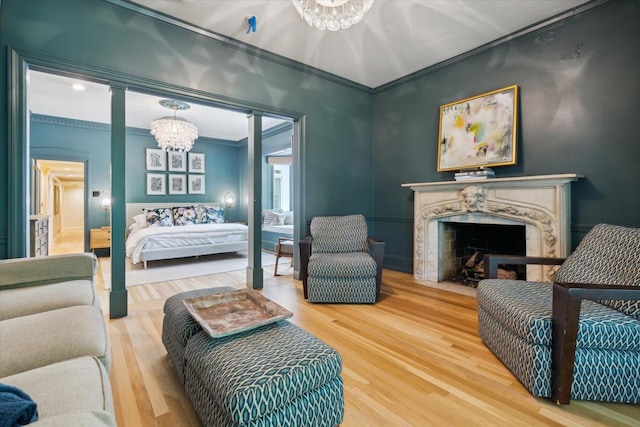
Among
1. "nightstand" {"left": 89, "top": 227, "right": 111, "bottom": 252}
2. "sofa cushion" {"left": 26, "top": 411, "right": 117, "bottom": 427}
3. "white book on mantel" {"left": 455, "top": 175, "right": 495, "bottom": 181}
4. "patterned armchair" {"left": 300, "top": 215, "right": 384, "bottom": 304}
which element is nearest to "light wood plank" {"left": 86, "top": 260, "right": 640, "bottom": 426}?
"patterned armchair" {"left": 300, "top": 215, "right": 384, "bottom": 304}

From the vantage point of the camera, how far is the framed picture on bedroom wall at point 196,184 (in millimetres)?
6961

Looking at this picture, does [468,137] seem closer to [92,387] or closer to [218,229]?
[92,387]

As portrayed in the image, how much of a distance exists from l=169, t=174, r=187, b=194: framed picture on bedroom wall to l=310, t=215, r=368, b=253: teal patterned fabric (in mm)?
4652

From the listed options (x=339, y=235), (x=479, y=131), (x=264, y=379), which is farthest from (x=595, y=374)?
(x=479, y=131)

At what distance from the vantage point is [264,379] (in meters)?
1.08

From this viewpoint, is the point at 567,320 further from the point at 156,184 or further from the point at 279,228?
the point at 156,184

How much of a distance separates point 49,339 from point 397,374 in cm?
174

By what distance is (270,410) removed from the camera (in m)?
1.08

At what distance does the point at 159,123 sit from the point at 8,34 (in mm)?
2565

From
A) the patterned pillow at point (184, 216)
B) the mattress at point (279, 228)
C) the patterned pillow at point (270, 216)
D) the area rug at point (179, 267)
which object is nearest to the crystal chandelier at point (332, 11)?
the area rug at point (179, 267)

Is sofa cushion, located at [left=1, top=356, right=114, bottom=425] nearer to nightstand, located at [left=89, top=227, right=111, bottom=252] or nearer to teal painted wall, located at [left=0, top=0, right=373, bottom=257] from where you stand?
teal painted wall, located at [left=0, top=0, right=373, bottom=257]

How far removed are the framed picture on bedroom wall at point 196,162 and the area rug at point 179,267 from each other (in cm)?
235

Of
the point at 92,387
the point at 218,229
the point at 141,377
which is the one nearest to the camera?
the point at 92,387

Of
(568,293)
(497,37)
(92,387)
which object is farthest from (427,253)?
(92,387)
